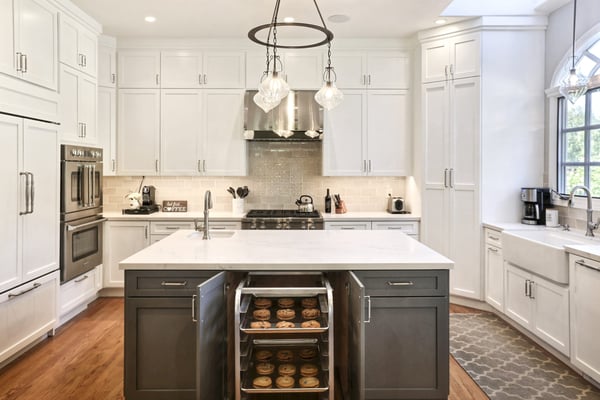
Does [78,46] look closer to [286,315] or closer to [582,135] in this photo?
[286,315]

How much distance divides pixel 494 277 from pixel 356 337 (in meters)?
2.39

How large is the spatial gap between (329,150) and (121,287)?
2753 mm

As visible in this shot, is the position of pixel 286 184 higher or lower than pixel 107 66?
lower

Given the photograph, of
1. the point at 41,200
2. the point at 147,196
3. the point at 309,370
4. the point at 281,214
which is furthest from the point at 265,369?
the point at 147,196

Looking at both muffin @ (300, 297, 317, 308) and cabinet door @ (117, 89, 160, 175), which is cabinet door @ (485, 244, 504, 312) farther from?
cabinet door @ (117, 89, 160, 175)

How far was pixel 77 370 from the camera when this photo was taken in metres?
2.86

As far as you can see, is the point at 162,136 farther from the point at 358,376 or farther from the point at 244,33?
the point at 358,376

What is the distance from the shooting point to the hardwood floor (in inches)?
100

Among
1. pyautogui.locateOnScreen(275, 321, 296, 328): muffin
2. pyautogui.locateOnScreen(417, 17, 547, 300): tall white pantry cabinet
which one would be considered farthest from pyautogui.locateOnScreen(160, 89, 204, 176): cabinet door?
pyautogui.locateOnScreen(275, 321, 296, 328): muffin

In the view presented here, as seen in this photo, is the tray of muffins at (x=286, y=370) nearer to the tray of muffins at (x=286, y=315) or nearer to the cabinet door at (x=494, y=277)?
the tray of muffins at (x=286, y=315)

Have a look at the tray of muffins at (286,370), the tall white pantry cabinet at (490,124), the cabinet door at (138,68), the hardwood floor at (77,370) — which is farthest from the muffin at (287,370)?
the cabinet door at (138,68)

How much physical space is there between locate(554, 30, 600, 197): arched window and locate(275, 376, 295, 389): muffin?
2972mm

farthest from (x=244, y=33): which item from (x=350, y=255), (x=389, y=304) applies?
(x=389, y=304)

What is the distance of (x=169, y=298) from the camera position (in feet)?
7.34
